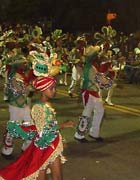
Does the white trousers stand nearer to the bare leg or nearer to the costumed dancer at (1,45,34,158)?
the costumed dancer at (1,45,34,158)

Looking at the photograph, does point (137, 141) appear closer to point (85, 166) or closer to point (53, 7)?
point (85, 166)

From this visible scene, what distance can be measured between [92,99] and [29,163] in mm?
4383

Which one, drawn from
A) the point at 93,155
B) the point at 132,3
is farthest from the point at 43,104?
the point at 132,3

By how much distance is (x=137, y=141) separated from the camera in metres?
11.1

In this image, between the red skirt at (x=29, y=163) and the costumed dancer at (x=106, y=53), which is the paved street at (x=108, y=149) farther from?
the red skirt at (x=29, y=163)

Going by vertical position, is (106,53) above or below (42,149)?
above

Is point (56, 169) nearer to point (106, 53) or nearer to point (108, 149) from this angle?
point (108, 149)

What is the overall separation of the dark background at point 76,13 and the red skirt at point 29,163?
35.3m

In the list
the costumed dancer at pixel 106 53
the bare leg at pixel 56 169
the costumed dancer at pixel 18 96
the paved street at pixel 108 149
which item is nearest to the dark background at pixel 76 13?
the paved street at pixel 108 149

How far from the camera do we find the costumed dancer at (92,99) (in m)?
10.8

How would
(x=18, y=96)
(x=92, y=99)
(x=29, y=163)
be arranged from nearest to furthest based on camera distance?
(x=29, y=163)
(x=18, y=96)
(x=92, y=99)

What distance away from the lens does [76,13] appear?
4809 centimetres

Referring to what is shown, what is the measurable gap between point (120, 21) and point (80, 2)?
4335 millimetres

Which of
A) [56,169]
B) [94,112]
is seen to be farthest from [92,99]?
[56,169]
